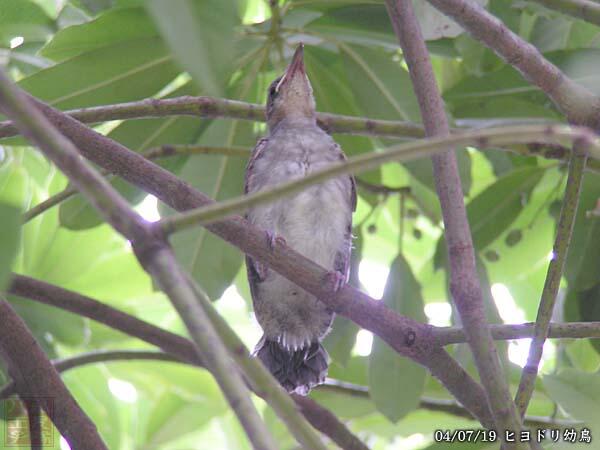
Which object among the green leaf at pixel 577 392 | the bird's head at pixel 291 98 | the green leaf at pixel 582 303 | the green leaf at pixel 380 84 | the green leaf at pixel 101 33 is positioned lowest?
the green leaf at pixel 577 392

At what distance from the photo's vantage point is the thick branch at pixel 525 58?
2.60 meters

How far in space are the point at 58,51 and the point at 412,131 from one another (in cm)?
138

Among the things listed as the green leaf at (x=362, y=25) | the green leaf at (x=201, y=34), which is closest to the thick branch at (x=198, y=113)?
the green leaf at (x=362, y=25)

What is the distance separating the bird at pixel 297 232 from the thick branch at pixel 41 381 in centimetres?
121

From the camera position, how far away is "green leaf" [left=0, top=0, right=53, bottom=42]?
354 centimetres

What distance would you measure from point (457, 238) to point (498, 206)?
1729 mm

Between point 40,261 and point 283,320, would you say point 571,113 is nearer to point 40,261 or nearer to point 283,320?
point 283,320

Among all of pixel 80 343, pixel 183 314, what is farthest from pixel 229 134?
pixel 183 314

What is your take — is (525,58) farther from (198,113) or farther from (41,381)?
(41,381)

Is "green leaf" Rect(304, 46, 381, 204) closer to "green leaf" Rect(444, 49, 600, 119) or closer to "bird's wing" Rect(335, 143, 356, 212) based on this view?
"bird's wing" Rect(335, 143, 356, 212)

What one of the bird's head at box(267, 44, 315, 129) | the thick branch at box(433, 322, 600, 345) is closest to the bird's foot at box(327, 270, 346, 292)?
the thick branch at box(433, 322, 600, 345)

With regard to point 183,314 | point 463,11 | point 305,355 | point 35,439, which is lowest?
Answer: point 183,314

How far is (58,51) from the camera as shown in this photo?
3426 mm

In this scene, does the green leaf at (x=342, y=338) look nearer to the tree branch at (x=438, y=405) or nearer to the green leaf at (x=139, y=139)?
the tree branch at (x=438, y=405)
